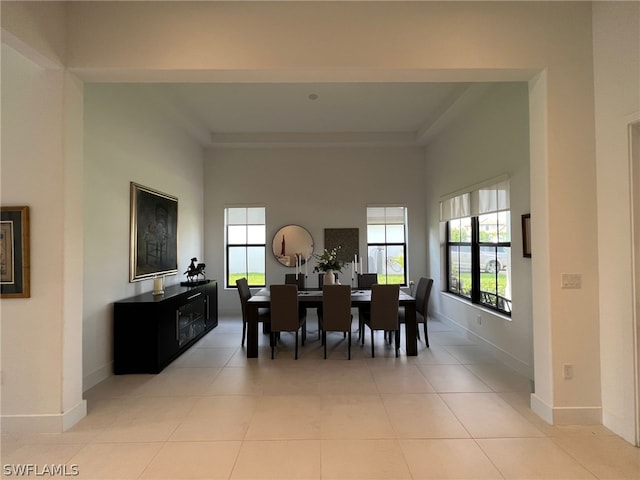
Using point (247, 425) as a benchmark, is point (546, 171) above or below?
above

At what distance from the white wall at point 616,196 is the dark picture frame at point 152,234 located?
4.73m

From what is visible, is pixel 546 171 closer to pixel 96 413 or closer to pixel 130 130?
pixel 96 413

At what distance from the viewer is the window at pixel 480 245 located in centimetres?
418

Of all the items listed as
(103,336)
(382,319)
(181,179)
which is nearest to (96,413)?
(103,336)

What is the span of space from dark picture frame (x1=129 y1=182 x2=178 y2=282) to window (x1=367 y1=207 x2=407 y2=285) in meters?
3.70

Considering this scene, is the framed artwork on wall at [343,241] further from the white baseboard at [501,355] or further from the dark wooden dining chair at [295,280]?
the white baseboard at [501,355]

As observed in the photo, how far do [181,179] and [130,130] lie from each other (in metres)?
1.57

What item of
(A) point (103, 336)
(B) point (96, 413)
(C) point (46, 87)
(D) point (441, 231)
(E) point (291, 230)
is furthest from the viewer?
(E) point (291, 230)

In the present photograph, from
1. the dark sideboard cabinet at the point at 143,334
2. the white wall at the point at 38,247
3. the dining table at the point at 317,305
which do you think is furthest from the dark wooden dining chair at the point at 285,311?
the white wall at the point at 38,247

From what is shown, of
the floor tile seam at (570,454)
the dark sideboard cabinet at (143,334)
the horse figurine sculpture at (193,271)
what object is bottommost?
the floor tile seam at (570,454)

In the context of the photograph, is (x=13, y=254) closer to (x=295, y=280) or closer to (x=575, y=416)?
(x=295, y=280)

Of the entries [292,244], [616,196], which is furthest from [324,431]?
[292,244]

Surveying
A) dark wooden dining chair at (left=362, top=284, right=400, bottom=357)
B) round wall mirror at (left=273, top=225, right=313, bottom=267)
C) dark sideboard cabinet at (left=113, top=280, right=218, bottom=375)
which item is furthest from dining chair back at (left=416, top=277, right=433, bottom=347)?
dark sideboard cabinet at (left=113, top=280, right=218, bottom=375)

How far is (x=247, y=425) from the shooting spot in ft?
8.72
